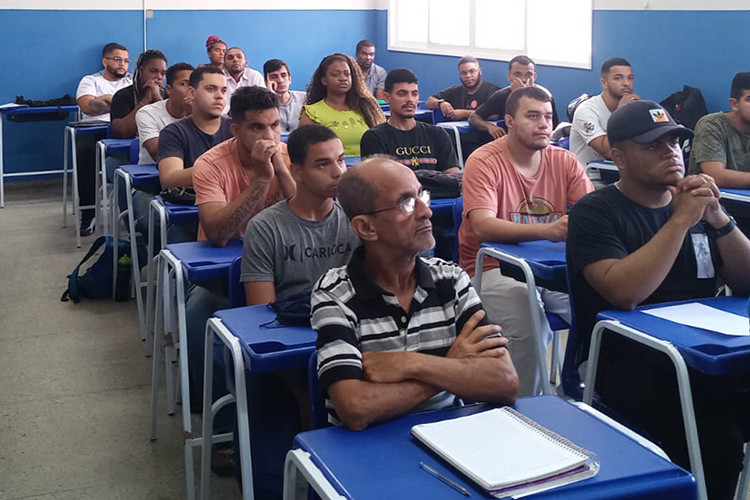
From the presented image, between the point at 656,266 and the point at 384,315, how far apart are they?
868mm

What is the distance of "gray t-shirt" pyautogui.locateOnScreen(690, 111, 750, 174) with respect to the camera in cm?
437

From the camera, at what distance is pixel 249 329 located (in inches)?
88.5

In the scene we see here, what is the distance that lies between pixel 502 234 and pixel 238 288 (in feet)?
3.25

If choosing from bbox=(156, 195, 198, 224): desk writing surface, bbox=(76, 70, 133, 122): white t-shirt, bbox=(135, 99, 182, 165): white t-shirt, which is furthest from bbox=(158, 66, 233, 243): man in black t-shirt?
bbox=(76, 70, 133, 122): white t-shirt

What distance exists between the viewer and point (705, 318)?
221cm

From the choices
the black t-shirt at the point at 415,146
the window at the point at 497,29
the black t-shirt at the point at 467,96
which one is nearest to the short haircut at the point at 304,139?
the black t-shirt at the point at 415,146

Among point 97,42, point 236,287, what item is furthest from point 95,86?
point 236,287

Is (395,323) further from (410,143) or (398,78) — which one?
(398,78)

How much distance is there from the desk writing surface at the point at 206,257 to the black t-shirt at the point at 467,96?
5.10 m

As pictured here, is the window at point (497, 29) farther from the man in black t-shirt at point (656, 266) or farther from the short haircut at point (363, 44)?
the man in black t-shirt at point (656, 266)

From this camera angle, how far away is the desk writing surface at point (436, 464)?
1.39 metres

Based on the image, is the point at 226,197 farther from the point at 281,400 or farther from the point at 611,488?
the point at 611,488

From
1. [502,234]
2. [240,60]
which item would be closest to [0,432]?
[502,234]

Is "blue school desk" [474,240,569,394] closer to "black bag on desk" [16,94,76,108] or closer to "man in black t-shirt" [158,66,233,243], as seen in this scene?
"man in black t-shirt" [158,66,233,243]
